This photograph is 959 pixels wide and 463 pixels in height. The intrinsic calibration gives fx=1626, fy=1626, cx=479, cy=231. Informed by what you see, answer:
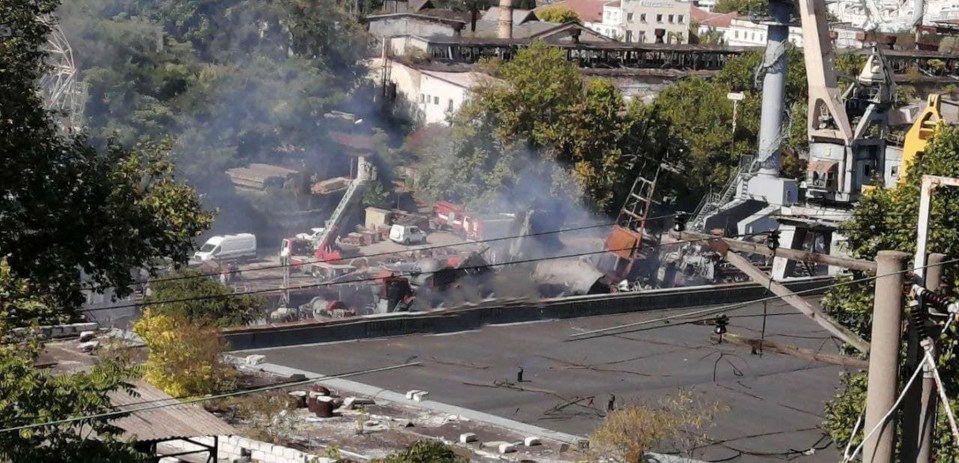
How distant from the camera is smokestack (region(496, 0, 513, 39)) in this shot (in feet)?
206

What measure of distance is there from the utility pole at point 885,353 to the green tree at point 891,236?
4577 millimetres

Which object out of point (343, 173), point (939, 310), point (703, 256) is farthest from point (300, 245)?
point (939, 310)

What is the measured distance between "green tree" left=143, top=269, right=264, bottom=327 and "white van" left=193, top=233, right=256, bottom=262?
36.0 ft

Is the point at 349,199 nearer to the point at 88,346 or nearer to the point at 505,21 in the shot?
the point at 505,21

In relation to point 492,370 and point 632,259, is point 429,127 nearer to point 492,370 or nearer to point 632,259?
point 632,259

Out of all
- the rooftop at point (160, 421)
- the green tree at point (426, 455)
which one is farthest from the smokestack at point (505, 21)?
the rooftop at point (160, 421)

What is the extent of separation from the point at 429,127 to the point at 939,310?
40745 millimetres

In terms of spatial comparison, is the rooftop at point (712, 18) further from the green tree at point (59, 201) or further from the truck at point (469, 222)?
the green tree at point (59, 201)

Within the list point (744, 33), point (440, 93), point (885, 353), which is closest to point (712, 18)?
point (744, 33)

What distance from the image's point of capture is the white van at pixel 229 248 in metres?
39.2

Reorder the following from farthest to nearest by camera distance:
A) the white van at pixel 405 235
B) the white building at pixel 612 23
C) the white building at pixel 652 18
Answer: the white building at pixel 652 18, the white building at pixel 612 23, the white van at pixel 405 235

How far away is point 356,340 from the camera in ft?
85.0

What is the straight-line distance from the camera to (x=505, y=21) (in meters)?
62.9

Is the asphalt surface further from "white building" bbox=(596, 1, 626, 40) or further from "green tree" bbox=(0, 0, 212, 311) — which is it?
"white building" bbox=(596, 1, 626, 40)
